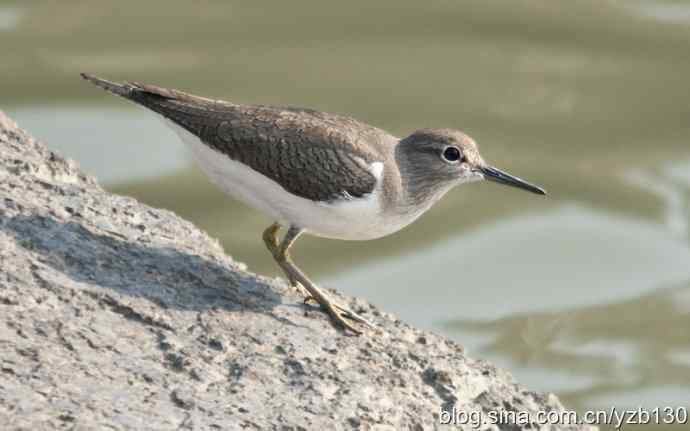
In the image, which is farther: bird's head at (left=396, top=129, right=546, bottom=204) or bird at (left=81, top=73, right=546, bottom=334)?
bird's head at (left=396, top=129, right=546, bottom=204)

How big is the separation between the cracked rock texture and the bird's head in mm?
821

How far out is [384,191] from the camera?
24.0 ft

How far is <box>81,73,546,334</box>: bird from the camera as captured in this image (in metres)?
7.10

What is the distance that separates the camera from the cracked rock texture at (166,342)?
5707 mm

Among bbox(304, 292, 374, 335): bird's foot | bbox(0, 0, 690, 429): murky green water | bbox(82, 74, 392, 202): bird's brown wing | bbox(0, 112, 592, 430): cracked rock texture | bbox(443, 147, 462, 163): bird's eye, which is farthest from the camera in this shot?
bbox(0, 0, 690, 429): murky green water

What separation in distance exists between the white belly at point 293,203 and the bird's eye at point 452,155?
61 cm

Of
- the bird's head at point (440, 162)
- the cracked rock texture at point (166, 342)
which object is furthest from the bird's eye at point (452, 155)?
the cracked rock texture at point (166, 342)

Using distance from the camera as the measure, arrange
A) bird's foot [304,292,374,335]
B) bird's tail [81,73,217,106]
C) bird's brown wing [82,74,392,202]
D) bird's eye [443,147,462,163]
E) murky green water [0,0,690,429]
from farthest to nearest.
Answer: murky green water [0,0,690,429]
bird's eye [443,147,462,163]
bird's tail [81,73,217,106]
bird's brown wing [82,74,392,202]
bird's foot [304,292,374,335]

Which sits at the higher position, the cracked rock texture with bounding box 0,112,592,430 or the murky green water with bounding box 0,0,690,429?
the murky green water with bounding box 0,0,690,429

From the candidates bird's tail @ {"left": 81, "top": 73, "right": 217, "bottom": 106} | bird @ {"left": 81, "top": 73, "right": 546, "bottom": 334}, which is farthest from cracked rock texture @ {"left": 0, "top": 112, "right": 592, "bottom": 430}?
bird's tail @ {"left": 81, "top": 73, "right": 217, "bottom": 106}

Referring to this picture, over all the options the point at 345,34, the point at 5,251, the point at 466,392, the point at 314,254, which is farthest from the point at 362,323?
the point at 345,34

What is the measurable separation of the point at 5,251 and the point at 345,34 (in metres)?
7.51

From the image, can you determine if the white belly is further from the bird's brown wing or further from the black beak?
the black beak

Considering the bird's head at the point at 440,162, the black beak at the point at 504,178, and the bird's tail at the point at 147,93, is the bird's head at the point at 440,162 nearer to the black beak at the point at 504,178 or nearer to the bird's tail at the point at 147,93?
the black beak at the point at 504,178
